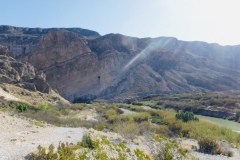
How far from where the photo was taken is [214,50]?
120500mm

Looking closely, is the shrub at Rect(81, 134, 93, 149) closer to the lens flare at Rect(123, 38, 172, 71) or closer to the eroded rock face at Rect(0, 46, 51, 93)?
the eroded rock face at Rect(0, 46, 51, 93)

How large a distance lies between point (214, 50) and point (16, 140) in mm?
119470

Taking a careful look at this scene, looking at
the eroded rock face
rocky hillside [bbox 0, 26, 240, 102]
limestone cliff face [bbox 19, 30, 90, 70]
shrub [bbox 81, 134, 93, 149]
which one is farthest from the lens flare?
shrub [bbox 81, 134, 93, 149]

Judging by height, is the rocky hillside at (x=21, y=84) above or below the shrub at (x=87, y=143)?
below

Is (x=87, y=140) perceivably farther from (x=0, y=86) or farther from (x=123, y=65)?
(x=123, y=65)

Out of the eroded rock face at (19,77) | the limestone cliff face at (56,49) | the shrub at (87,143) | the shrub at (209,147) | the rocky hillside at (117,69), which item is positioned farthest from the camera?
the limestone cliff face at (56,49)

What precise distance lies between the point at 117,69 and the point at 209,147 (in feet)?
243

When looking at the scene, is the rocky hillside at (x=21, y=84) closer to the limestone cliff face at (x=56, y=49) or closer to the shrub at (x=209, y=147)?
the shrub at (x=209, y=147)

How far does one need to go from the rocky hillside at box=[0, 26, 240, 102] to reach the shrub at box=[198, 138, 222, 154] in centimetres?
5573

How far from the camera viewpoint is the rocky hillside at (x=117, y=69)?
77688 mm

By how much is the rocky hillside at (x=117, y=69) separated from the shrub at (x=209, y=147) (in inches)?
2194

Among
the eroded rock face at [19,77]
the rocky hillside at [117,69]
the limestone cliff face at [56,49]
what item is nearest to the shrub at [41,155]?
the eroded rock face at [19,77]

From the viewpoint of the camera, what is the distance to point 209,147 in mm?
12328

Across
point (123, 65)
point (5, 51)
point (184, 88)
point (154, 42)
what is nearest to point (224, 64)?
point (154, 42)
